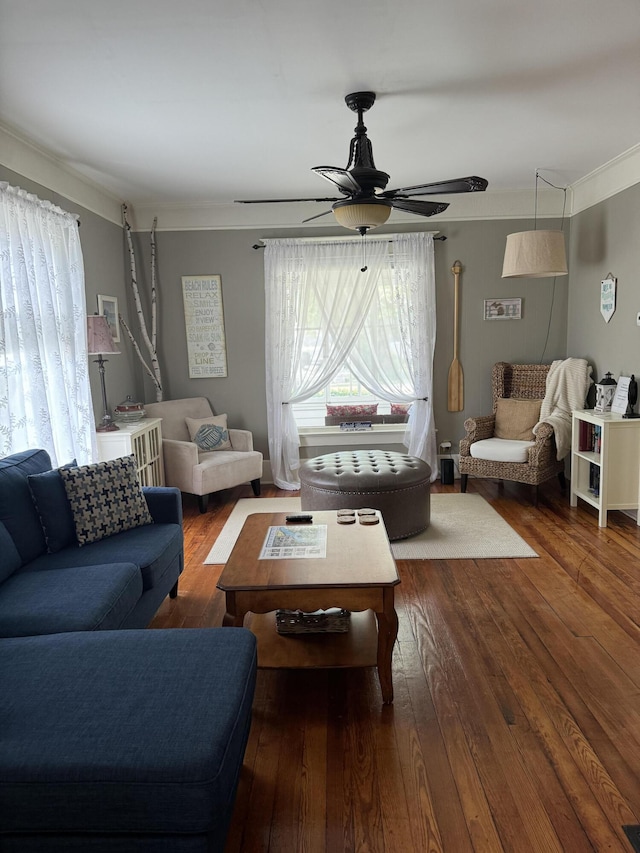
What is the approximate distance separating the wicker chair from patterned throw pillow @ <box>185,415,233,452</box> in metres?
2.11

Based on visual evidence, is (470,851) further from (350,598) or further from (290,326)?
(290,326)

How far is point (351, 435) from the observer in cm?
582

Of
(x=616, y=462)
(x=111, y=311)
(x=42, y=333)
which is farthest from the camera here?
(x=111, y=311)

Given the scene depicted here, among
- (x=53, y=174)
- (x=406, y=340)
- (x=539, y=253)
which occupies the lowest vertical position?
(x=406, y=340)

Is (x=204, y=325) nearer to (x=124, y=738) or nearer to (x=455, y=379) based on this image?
(x=455, y=379)

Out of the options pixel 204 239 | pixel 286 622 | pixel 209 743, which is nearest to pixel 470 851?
pixel 209 743

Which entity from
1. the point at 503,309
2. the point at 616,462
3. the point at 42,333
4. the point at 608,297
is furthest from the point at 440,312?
the point at 42,333

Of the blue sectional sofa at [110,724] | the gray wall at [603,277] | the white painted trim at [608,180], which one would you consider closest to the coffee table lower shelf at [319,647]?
the blue sectional sofa at [110,724]

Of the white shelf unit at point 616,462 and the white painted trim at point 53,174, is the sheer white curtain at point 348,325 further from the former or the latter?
the white shelf unit at point 616,462

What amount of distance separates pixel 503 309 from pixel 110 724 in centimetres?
501

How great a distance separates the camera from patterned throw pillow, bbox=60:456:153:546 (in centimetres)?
293

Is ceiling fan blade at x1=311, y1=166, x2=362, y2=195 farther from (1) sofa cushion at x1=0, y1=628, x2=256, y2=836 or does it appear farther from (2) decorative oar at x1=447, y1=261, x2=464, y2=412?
(2) decorative oar at x1=447, y1=261, x2=464, y2=412

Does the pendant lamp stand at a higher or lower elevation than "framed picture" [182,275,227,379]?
higher

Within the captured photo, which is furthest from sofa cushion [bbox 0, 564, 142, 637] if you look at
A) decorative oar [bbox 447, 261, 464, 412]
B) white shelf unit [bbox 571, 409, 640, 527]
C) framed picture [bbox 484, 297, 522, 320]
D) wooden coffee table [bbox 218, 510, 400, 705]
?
framed picture [bbox 484, 297, 522, 320]
